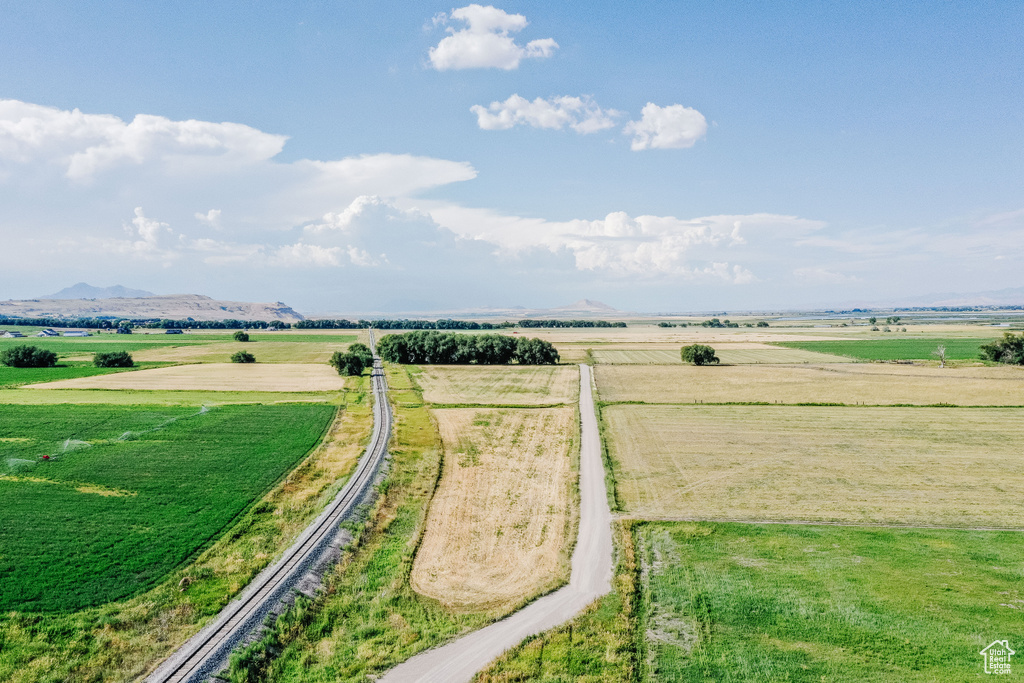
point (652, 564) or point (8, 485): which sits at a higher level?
point (8, 485)

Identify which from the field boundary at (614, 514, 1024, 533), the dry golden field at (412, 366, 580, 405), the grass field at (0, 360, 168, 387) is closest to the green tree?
the dry golden field at (412, 366, 580, 405)

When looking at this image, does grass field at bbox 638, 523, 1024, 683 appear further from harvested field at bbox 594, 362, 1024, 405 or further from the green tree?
the green tree

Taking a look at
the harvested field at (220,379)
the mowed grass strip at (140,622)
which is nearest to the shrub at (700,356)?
the harvested field at (220,379)

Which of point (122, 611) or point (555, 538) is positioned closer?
point (122, 611)

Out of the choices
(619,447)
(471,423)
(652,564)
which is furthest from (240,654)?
(471,423)

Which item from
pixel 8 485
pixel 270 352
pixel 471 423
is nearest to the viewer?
pixel 8 485

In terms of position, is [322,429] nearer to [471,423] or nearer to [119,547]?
[471,423]

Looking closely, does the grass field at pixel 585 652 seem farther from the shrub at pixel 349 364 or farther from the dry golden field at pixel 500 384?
the shrub at pixel 349 364
